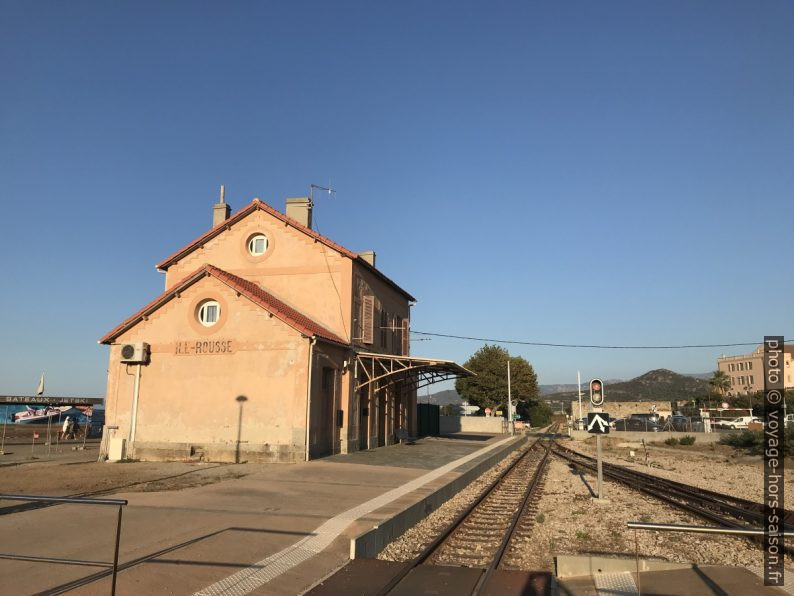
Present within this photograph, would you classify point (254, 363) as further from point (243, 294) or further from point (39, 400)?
point (39, 400)

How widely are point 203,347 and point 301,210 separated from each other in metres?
8.11

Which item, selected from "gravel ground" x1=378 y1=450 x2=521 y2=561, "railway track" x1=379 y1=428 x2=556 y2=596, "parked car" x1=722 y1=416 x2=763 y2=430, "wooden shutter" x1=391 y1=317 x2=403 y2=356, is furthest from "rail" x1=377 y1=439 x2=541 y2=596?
"parked car" x1=722 y1=416 x2=763 y2=430

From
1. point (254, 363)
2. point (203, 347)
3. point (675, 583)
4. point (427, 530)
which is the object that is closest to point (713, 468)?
point (427, 530)

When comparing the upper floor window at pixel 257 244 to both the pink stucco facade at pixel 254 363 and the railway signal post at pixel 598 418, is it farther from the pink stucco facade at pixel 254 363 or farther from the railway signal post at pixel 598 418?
the railway signal post at pixel 598 418

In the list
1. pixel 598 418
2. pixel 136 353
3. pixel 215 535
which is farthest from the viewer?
pixel 136 353

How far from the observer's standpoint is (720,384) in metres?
81.1

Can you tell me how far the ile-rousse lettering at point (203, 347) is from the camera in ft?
62.5

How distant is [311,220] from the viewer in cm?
2486

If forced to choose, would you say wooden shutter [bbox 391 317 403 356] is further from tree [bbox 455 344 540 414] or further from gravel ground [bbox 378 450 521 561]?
tree [bbox 455 344 540 414]

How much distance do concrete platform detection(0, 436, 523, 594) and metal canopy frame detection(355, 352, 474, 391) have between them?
330 inches

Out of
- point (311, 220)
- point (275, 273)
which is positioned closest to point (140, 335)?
point (275, 273)

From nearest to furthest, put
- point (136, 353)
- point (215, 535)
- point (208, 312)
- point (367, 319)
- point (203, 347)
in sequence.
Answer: point (215, 535) < point (203, 347) < point (136, 353) < point (208, 312) < point (367, 319)

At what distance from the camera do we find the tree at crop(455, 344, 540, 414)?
196ft

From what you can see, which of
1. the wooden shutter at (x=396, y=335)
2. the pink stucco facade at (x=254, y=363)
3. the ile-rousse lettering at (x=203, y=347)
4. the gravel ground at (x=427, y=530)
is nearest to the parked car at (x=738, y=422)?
the wooden shutter at (x=396, y=335)
